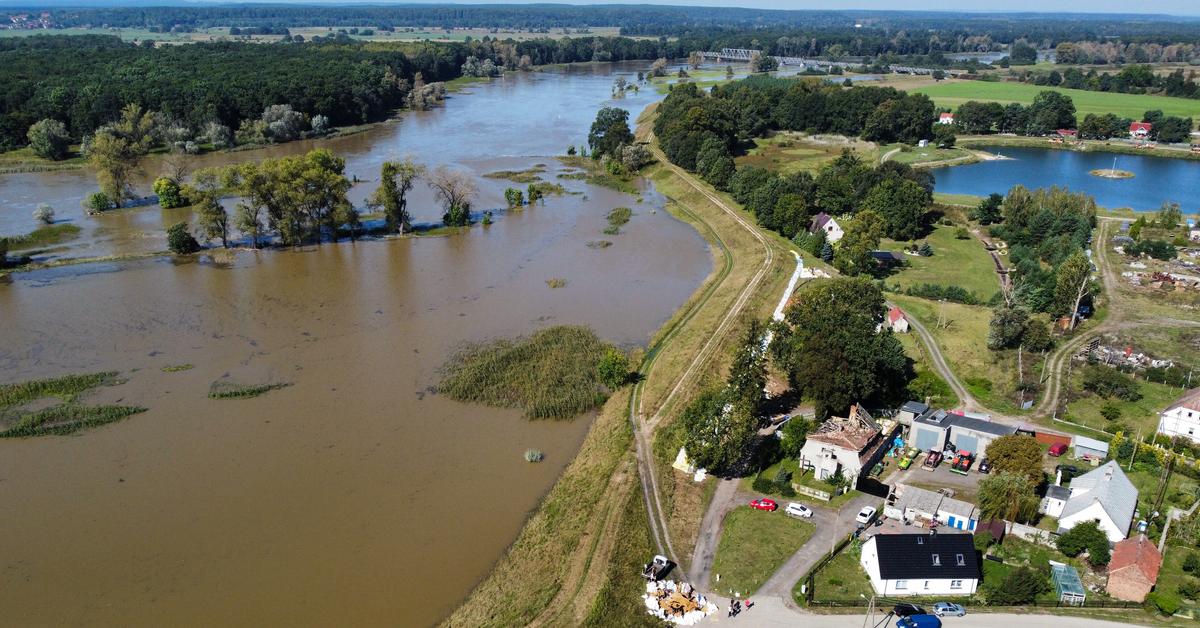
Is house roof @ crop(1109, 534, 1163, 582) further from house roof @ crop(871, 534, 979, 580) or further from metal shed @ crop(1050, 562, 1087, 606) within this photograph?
house roof @ crop(871, 534, 979, 580)

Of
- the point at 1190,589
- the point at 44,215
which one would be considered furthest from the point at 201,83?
the point at 1190,589

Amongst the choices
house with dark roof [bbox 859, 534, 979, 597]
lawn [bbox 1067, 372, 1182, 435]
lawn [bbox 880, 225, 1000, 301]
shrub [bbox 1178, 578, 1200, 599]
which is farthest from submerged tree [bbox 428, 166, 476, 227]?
shrub [bbox 1178, 578, 1200, 599]

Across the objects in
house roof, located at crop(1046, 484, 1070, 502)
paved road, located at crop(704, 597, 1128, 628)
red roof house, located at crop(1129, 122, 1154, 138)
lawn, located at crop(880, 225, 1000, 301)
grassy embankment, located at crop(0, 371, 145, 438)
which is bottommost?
A: paved road, located at crop(704, 597, 1128, 628)

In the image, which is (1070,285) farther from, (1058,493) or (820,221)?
(1058,493)

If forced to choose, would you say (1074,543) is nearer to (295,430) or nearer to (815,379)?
(815,379)

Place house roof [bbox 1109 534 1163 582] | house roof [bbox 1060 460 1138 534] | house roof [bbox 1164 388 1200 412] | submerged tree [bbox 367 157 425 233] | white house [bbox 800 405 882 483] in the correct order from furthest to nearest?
submerged tree [bbox 367 157 425 233] < house roof [bbox 1164 388 1200 412] < white house [bbox 800 405 882 483] < house roof [bbox 1060 460 1138 534] < house roof [bbox 1109 534 1163 582]
